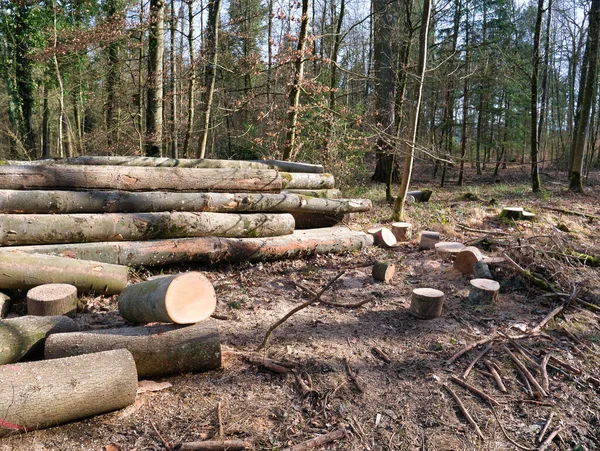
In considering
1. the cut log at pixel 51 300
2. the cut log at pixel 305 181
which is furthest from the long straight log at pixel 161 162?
the cut log at pixel 51 300

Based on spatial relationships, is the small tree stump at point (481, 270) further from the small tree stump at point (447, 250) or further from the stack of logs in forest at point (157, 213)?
the stack of logs in forest at point (157, 213)

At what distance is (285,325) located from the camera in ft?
14.7

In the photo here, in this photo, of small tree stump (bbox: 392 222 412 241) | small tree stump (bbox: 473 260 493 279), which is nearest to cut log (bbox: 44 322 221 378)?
small tree stump (bbox: 473 260 493 279)

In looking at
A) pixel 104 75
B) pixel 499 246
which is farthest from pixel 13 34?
pixel 499 246

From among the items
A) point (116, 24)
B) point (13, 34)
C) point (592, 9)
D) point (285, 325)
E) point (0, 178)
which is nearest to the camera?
point (285, 325)

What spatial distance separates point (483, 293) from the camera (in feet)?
16.5

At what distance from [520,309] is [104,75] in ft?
47.2

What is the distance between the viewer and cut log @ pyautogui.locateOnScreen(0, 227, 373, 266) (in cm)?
541

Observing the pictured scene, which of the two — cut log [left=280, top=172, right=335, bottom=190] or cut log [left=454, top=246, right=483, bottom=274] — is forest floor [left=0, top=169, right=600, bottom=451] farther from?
cut log [left=280, top=172, right=335, bottom=190]

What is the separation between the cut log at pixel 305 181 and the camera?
8.28m

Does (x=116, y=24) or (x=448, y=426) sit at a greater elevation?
(x=116, y=24)

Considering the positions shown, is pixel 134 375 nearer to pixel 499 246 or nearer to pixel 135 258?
pixel 135 258

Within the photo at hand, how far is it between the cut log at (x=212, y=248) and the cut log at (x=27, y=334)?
1.64m

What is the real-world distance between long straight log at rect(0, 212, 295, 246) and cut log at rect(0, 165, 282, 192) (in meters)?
0.63
